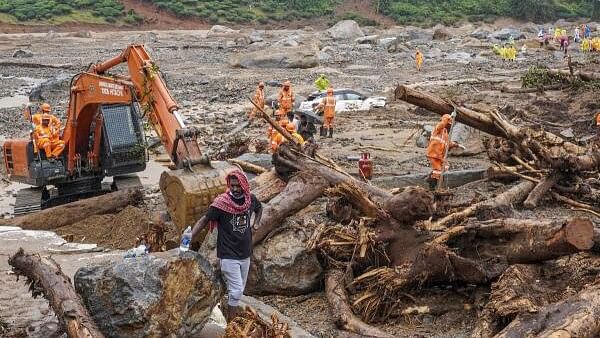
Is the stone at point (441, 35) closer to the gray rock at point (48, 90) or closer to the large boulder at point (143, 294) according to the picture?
the gray rock at point (48, 90)

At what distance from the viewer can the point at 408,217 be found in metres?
8.23

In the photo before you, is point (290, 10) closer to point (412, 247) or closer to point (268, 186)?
point (268, 186)

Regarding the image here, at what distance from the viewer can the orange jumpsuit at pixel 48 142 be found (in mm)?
12938

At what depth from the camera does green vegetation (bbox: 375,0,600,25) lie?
3031 inches

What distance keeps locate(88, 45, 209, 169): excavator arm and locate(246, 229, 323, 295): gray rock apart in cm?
139

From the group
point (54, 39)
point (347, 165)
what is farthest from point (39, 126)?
point (54, 39)

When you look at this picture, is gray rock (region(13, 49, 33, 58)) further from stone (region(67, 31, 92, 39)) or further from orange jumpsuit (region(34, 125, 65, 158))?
orange jumpsuit (region(34, 125, 65, 158))

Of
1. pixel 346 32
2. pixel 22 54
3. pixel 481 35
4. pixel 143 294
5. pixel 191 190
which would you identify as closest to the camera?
pixel 143 294

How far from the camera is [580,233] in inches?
283

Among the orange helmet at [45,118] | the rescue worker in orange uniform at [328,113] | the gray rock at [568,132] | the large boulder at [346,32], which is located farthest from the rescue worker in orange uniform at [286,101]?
the large boulder at [346,32]

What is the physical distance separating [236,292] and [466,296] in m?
2.49

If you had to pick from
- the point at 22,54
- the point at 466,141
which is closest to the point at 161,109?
the point at 466,141

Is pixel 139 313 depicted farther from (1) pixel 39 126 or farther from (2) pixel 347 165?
(2) pixel 347 165

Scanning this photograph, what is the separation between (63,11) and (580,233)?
61.9 metres
